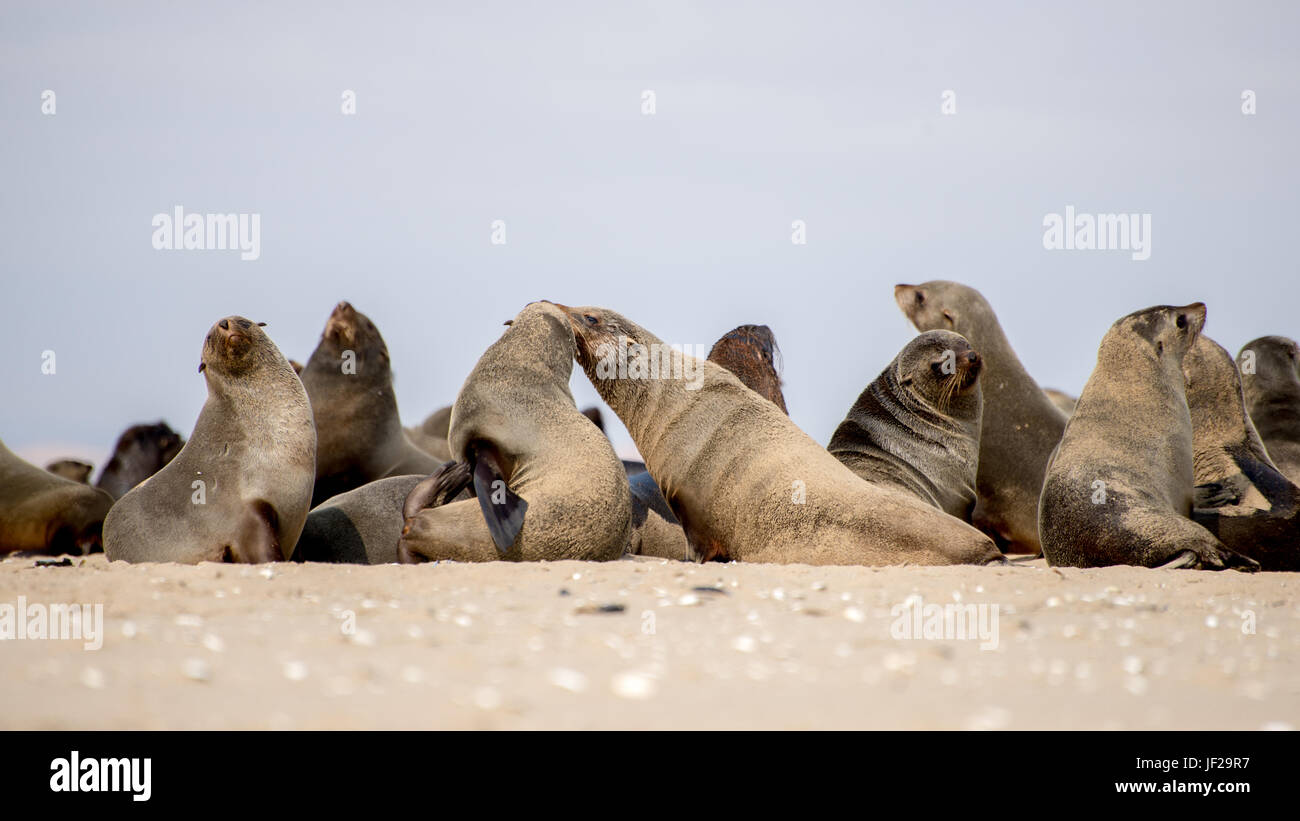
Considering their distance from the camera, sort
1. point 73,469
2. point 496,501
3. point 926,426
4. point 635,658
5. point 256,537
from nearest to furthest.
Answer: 1. point 635,658
2. point 496,501
3. point 256,537
4. point 926,426
5. point 73,469

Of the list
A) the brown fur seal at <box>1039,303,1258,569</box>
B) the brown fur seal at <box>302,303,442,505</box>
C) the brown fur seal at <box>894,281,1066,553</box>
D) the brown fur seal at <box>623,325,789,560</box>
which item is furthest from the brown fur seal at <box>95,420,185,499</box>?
the brown fur seal at <box>1039,303,1258,569</box>

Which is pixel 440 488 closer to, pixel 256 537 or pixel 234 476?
pixel 256 537

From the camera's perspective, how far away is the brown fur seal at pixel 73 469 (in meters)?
A: 11.2

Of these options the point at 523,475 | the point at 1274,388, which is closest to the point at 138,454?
the point at 523,475

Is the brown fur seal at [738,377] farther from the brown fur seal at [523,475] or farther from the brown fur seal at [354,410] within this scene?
the brown fur seal at [354,410]

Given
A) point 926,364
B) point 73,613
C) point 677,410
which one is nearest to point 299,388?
point 677,410

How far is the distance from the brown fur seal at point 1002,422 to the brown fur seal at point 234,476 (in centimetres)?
476

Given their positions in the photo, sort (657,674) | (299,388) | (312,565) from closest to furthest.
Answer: (657,674)
(312,565)
(299,388)

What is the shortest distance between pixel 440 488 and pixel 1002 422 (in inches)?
187

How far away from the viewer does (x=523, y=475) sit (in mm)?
6355

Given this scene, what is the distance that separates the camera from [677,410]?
720cm

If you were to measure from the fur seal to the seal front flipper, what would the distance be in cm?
96
